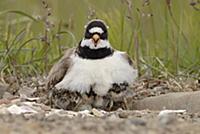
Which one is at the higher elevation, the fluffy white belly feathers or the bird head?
the bird head

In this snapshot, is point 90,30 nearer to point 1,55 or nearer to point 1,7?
point 1,55

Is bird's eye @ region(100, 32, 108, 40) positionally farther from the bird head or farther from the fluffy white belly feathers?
the fluffy white belly feathers

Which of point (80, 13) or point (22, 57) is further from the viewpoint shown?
point (80, 13)

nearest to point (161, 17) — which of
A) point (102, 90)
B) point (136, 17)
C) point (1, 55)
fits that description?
point (136, 17)

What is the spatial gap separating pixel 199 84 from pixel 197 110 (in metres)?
1.01

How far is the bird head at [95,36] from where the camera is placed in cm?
624

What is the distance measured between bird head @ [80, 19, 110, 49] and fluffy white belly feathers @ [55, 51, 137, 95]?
0.11 m

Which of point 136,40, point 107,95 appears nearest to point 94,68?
point 107,95

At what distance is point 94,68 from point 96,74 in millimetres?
53

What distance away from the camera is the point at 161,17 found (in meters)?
8.24

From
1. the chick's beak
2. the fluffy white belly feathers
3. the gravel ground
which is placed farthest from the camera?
the chick's beak

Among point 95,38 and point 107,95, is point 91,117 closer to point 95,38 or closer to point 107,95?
point 107,95

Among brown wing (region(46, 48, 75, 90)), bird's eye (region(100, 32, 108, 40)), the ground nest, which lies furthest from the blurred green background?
brown wing (region(46, 48, 75, 90))

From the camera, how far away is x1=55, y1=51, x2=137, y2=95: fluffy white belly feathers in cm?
611
